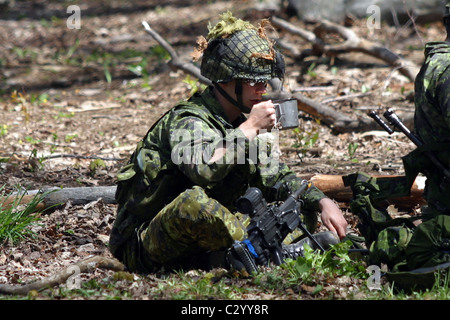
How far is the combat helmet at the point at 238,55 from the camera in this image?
4918 mm

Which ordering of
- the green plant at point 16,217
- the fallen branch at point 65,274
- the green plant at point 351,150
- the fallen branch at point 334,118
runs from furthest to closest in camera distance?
1. the fallen branch at point 334,118
2. the green plant at point 351,150
3. the green plant at point 16,217
4. the fallen branch at point 65,274

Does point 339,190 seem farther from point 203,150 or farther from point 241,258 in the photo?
point 203,150

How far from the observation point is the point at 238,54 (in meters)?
4.92

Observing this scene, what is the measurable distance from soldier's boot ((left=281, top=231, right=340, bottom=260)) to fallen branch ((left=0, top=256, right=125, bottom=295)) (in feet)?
4.07

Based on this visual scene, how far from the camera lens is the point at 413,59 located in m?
11.6

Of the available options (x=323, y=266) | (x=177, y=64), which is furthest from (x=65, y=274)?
(x=177, y=64)

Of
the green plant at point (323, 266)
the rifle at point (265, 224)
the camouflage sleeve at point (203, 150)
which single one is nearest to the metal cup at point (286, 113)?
the camouflage sleeve at point (203, 150)

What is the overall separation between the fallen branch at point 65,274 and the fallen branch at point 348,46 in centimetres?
593

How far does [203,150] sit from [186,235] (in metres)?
0.59

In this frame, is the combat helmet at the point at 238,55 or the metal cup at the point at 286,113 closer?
the metal cup at the point at 286,113

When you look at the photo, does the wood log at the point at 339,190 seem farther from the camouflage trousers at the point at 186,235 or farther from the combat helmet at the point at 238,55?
the combat helmet at the point at 238,55

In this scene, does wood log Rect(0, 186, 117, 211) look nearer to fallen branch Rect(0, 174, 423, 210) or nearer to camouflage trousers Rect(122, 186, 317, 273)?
fallen branch Rect(0, 174, 423, 210)

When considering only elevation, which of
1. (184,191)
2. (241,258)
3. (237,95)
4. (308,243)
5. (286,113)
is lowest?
(308,243)
